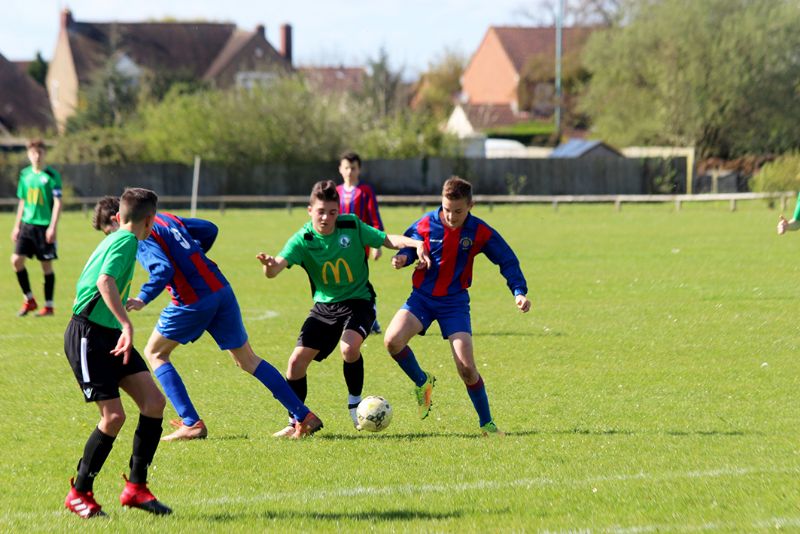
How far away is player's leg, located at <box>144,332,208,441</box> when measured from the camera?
7.65 meters

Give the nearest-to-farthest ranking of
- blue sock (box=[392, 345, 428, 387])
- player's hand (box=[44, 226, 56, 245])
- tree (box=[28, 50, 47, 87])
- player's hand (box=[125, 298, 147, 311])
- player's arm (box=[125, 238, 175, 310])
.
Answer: player's hand (box=[125, 298, 147, 311])
player's arm (box=[125, 238, 175, 310])
blue sock (box=[392, 345, 428, 387])
player's hand (box=[44, 226, 56, 245])
tree (box=[28, 50, 47, 87])

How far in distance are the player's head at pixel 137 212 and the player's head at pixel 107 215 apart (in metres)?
0.88

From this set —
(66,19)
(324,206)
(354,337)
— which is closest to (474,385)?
(354,337)

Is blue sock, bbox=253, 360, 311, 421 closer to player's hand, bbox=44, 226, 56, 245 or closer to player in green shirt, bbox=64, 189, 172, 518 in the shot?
player in green shirt, bbox=64, 189, 172, 518

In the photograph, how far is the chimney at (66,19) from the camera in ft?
243

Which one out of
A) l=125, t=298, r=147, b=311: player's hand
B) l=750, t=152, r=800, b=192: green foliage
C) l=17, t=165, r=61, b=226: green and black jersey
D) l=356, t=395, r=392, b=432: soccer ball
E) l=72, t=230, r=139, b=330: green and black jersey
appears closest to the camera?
l=72, t=230, r=139, b=330: green and black jersey

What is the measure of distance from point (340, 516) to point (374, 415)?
6.11ft

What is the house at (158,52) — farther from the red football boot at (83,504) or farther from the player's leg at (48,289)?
the red football boot at (83,504)

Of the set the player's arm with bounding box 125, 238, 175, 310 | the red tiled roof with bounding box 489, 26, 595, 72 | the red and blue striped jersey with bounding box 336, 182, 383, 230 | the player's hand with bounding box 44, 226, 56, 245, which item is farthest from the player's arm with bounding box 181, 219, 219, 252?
the red tiled roof with bounding box 489, 26, 595, 72

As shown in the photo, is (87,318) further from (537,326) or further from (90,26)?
(90,26)

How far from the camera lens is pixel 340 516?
569 cm

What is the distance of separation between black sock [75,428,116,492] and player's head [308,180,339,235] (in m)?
2.43

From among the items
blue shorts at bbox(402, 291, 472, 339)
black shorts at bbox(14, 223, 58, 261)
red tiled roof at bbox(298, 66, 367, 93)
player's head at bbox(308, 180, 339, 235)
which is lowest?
black shorts at bbox(14, 223, 58, 261)

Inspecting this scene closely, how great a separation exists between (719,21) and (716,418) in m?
47.5
